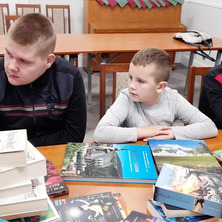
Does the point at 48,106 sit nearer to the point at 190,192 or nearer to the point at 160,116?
the point at 160,116

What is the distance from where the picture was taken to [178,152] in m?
1.10

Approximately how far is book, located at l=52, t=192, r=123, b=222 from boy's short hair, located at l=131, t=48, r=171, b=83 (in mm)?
683

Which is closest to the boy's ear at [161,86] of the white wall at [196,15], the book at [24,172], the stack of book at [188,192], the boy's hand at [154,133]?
the boy's hand at [154,133]

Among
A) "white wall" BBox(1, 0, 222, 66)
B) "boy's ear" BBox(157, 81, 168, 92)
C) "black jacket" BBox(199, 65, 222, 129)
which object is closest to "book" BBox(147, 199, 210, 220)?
"boy's ear" BBox(157, 81, 168, 92)

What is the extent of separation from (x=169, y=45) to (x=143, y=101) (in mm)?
1823

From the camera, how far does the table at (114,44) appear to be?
2.80m

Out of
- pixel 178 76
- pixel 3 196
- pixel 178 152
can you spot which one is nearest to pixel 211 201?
pixel 178 152

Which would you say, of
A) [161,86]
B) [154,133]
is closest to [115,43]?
[161,86]

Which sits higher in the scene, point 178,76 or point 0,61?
point 0,61

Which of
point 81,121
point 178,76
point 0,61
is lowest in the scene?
point 178,76

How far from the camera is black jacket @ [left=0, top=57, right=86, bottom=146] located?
1.33 m

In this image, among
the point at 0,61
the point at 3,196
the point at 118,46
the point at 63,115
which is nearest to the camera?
the point at 3,196

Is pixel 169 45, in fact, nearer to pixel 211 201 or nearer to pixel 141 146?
pixel 141 146

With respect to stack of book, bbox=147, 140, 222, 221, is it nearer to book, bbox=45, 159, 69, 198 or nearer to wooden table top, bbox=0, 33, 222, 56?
book, bbox=45, 159, 69, 198
